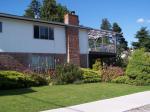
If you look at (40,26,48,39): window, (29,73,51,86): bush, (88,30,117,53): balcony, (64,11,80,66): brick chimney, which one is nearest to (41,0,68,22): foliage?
(88,30,117,53): balcony

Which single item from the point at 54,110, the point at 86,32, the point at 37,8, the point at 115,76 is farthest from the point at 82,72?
the point at 37,8

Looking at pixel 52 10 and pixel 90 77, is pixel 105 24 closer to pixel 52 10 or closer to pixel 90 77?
pixel 52 10

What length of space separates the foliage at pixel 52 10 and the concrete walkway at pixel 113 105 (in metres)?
54.3

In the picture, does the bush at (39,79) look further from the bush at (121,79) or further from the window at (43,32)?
the window at (43,32)

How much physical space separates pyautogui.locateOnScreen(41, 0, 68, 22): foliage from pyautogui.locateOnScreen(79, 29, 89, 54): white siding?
35522 millimetres

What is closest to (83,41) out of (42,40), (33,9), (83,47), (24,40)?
(83,47)

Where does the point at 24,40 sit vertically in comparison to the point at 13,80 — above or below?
above

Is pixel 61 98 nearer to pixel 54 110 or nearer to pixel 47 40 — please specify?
pixel 54 110

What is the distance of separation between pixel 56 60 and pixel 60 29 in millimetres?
3279

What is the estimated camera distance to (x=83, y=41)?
1240 inches

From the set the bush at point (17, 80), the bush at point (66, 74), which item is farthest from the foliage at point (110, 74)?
the bush at point (17, 80)

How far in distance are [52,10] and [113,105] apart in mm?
59276

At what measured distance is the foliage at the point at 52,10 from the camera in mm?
67562

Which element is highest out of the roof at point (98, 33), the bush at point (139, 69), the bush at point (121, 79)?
the roof at point (98, 33)
